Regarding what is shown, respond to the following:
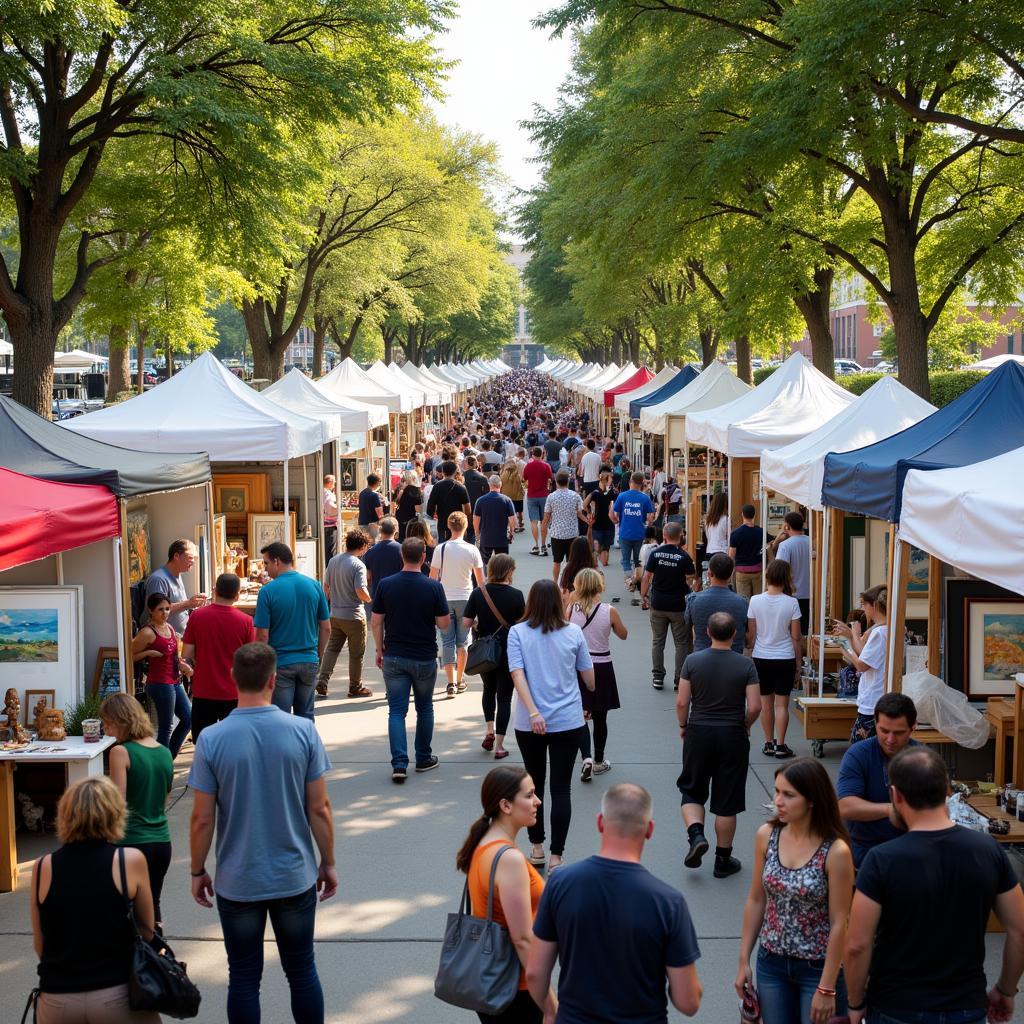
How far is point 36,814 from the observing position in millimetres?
7605

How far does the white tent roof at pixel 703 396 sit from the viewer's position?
1845 cm

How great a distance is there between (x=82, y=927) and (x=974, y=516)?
436cm

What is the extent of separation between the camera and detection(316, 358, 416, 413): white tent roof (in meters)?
22.4

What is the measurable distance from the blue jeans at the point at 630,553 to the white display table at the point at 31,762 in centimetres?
1003

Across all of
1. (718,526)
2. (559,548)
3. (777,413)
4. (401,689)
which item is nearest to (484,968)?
(401,689)

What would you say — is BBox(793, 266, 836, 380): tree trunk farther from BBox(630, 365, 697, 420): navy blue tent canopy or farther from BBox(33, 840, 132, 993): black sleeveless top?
BBox(33, 840, 132, 993): black sleeveless top

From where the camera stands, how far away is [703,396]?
18.6 meters

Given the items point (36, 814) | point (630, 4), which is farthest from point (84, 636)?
point (630, 4)

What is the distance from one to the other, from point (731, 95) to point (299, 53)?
6264mm

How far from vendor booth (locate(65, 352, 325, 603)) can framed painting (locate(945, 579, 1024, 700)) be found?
20.5 feet

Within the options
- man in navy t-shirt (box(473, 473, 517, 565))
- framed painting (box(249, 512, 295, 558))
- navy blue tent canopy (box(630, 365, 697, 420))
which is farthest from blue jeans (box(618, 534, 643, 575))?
navy blue tent canopy (box(630, 365, 697, 420))

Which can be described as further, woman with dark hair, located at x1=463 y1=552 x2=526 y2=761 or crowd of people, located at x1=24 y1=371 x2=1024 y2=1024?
woman with dark hair, located at x1=463 y1=552 x2=526 y2=761

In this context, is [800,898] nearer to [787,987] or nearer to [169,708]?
[787,987]

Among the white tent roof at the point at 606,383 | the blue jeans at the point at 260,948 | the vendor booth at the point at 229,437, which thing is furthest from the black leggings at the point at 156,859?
the white tent roof at the point at 606,383
